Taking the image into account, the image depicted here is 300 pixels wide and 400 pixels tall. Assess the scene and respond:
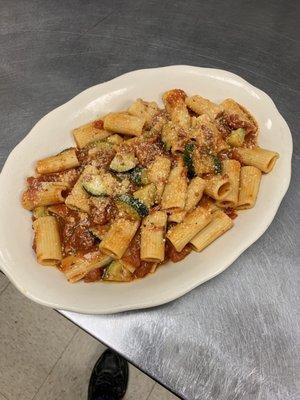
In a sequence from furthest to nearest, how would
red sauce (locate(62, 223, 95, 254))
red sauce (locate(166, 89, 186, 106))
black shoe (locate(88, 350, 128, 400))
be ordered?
black shoe (locate(88, 350, 128, 400))
red sauce (locate(166, 89, 186, 106))
red sauce (locate(62, 223, 95, 254))

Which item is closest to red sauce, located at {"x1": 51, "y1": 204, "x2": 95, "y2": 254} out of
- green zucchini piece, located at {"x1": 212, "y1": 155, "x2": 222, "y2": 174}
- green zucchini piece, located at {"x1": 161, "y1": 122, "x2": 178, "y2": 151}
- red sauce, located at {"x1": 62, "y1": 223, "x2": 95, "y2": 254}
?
red sauce, located at {"x1": 62, "y1": 223, "x2": 95, "y2": 254}

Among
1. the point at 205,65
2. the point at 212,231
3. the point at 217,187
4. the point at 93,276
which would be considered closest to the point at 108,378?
the point at 93,276

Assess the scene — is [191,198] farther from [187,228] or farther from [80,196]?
[80,196]

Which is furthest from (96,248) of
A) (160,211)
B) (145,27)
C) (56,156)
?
(145,27)

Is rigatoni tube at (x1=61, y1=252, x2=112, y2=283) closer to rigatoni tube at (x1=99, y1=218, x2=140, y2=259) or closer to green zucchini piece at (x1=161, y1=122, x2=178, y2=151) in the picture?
rigatoni tube at (x1=99, y1=218, x2=140, y2=259)

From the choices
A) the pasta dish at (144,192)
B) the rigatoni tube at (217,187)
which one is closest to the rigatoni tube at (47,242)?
the pasta dish at (144,192)

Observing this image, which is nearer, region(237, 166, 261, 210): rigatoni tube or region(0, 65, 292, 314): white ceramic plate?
region(0, 65, 292, 314): white ceramic plate
